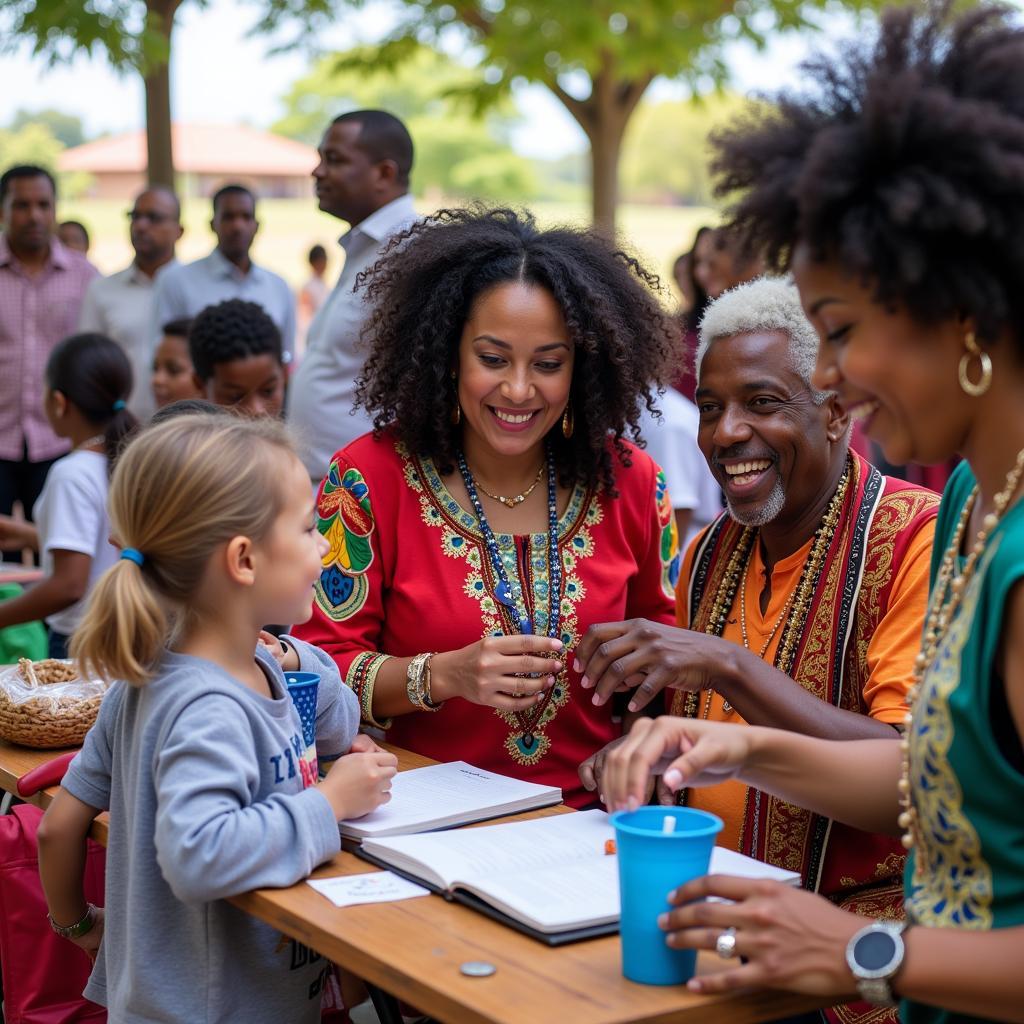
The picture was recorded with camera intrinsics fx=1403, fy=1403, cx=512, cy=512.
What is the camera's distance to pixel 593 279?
130 inches

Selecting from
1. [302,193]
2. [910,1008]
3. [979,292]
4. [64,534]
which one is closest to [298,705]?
[910,1008]

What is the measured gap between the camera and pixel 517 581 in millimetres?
3150

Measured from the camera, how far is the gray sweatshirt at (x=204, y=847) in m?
2.09

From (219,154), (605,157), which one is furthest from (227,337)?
(219,154)

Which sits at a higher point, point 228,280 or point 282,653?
point 228,280

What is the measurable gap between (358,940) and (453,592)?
1.25 meters

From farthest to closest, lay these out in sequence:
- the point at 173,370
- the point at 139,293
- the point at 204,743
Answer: the point at 139,293 < the point at 173,370 < the point at 204,743

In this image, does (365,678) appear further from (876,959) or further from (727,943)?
(876,959)

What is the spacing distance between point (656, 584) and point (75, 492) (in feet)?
6.97

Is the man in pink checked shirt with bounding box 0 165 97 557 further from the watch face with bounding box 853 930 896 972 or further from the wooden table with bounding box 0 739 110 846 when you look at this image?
the watch face with bounding box 853 930 896 972

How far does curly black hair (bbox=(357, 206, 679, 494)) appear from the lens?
326cm

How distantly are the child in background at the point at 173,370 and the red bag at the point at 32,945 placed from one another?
10.0ft

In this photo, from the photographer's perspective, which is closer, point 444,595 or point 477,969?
point 477,969

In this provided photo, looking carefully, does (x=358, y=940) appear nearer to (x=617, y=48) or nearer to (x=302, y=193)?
(x=617, y=48)
